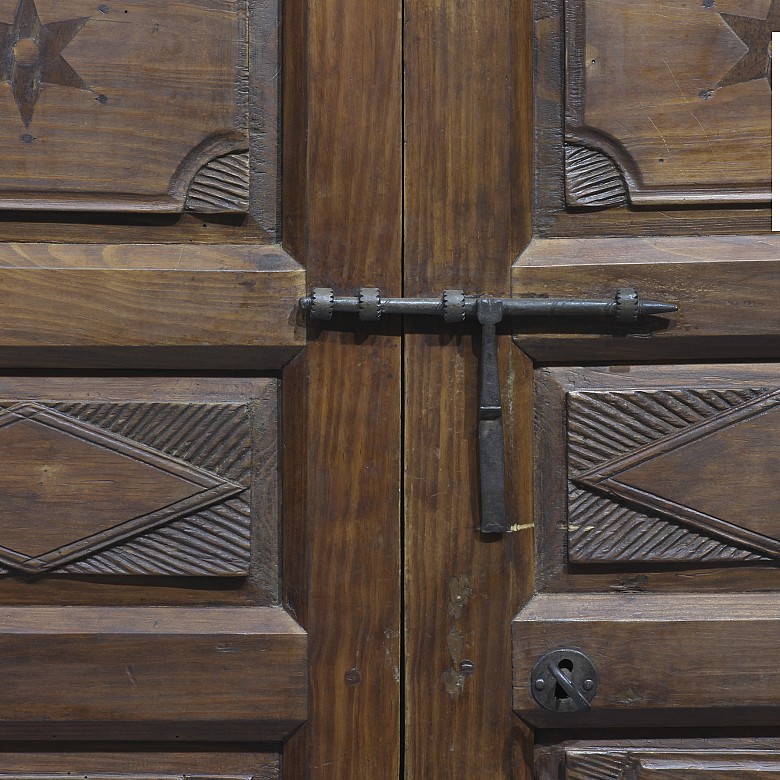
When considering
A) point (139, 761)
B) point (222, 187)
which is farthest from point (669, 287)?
point (139, 761)

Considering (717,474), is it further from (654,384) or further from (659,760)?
(659,760)

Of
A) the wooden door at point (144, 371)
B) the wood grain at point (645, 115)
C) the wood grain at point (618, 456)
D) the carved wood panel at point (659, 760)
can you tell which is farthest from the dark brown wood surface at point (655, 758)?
the wood grain at point (645, 115)

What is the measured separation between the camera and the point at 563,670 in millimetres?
833

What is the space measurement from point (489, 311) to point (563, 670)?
0.34 metres

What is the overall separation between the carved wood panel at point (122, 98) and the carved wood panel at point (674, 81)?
12.2 inches

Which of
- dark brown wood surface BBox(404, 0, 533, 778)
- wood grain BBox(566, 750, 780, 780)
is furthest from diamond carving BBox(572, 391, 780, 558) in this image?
wood grain BBox(566, 750, 780, 780)

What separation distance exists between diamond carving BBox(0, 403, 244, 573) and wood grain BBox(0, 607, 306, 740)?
0.09m

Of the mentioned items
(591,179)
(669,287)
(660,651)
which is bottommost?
(660,651)

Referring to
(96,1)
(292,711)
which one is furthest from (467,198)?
(292,711)

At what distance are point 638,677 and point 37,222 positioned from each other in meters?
0.70

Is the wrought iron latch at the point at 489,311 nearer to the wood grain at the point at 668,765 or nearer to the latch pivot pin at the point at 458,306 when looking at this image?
the latch pivot pin at the point at 458,306

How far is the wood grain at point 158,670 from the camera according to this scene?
0.83 meters

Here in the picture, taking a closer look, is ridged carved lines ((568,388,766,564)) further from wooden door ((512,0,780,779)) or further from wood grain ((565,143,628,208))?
wood grain ((565,143,628,208))

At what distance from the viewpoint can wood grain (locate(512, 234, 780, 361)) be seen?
826 mm
